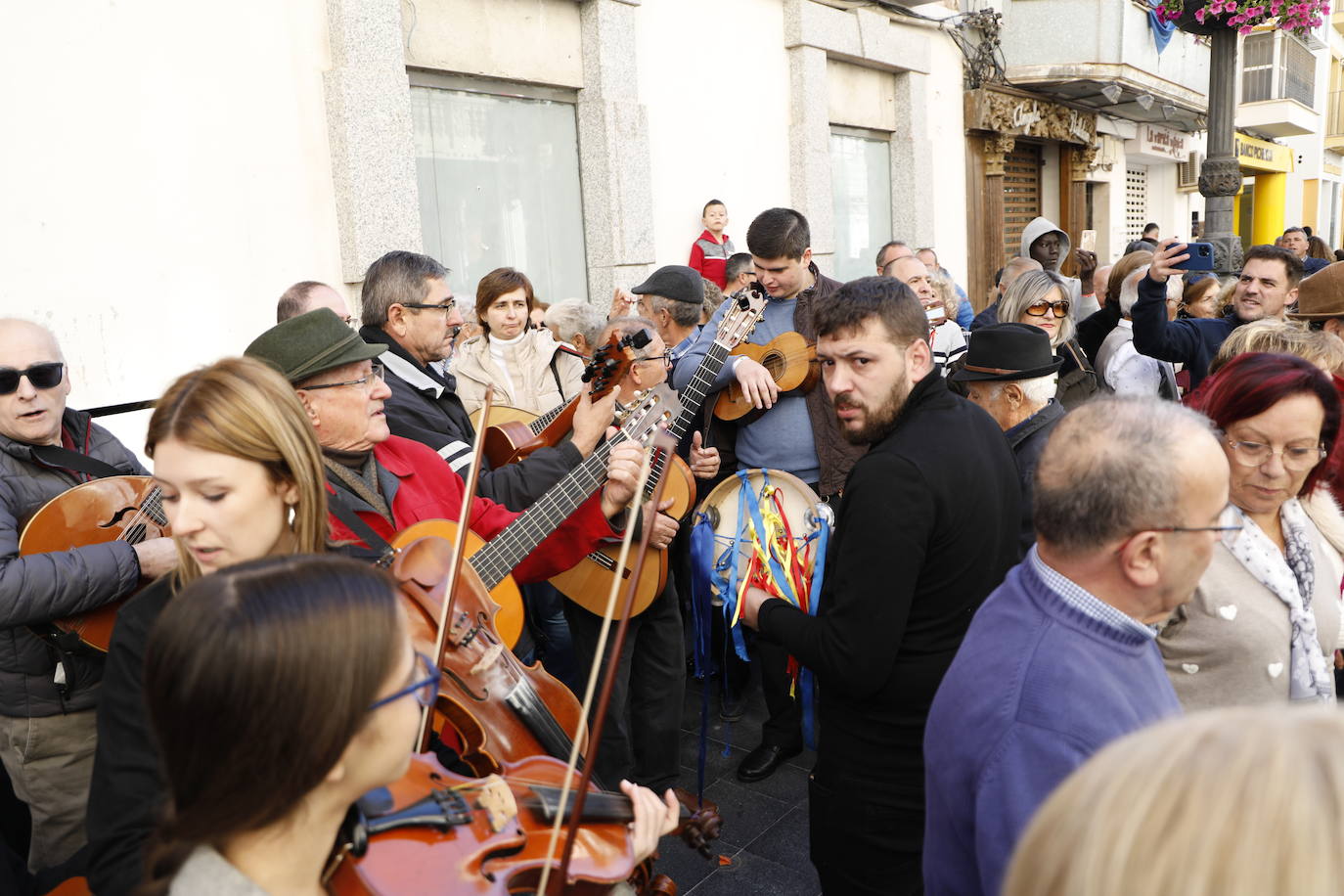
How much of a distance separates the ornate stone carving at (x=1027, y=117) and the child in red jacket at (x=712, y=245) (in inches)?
232

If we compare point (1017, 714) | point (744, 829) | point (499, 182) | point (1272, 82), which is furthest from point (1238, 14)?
point (1272, 82)

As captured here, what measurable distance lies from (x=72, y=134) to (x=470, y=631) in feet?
12.8

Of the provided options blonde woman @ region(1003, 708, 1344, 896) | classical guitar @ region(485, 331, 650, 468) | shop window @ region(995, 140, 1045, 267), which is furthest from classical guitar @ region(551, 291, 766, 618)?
shop window @ region(995, 140, 1045, 267)

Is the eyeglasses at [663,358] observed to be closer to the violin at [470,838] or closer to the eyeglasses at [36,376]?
the eyeglasses at [36,376]

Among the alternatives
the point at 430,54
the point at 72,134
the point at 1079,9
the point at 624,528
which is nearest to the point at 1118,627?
the point at 624,528

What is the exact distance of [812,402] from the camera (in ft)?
13.5

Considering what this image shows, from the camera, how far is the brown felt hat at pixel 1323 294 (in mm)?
3982

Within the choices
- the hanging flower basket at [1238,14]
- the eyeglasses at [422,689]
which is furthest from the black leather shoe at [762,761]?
the hanging flower basket at [1238,14]

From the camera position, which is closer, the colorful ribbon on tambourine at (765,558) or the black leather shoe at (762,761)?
the colorful ribbon on tambourine at (765,558)

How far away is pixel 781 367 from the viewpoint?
4148 mm

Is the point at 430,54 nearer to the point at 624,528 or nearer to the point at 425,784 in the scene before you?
the point at 624,528

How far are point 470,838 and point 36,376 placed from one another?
2.27 m

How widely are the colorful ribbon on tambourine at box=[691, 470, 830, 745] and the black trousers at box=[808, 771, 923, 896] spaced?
0.74 meters

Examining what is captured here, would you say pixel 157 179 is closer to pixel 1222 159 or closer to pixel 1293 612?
pixel 1293 612
